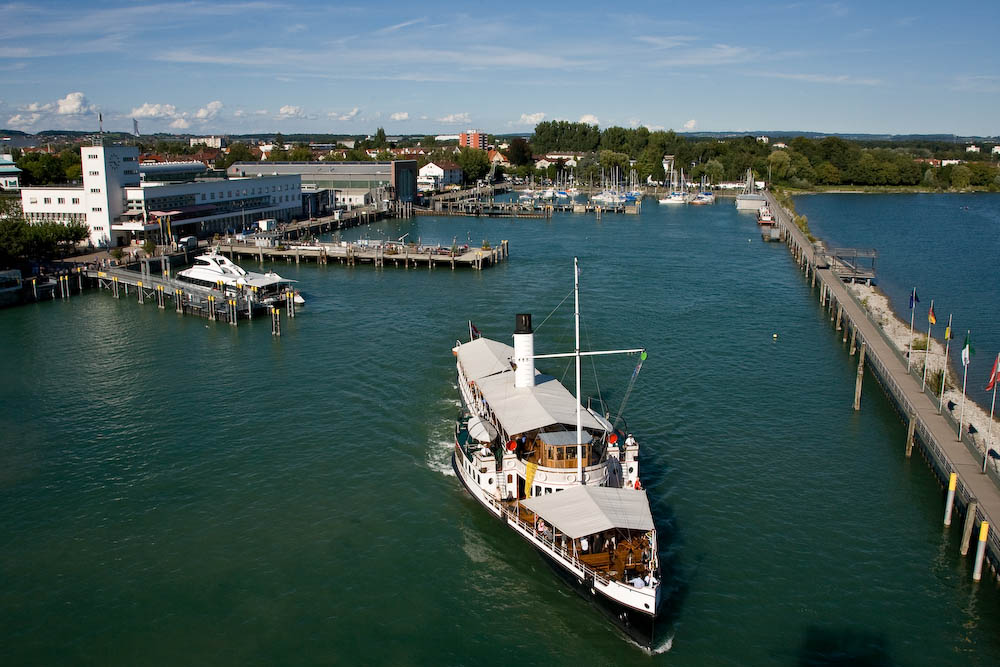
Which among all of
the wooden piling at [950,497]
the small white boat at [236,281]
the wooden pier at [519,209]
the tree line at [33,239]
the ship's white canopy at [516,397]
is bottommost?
the wooden piling at [950,497]

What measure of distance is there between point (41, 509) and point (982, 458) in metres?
31.1

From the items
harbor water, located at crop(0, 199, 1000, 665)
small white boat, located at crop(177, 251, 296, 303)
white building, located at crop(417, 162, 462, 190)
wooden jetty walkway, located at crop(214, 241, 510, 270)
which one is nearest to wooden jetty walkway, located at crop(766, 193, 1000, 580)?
harbor water, located at crop(0, 199, 1000, 665)

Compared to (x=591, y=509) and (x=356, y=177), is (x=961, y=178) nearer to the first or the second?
(x=356, y=177)

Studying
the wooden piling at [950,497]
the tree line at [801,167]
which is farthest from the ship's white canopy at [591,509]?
the tree line at [801,167]

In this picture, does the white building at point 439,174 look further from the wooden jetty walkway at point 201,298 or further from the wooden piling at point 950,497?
the wooden piling at point 950,497

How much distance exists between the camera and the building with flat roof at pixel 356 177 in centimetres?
11650

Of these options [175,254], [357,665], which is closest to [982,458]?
[357,665]

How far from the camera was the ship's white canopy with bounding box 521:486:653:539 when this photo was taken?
20.6 m

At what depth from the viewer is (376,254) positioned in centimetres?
7338

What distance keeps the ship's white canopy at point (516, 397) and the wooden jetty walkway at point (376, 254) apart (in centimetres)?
3937

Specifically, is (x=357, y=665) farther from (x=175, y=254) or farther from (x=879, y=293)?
(x=175, y=254)

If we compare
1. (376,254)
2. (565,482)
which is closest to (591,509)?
(565,482)

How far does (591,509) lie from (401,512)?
7.35 m

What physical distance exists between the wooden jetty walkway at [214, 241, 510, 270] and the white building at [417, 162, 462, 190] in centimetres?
7163
